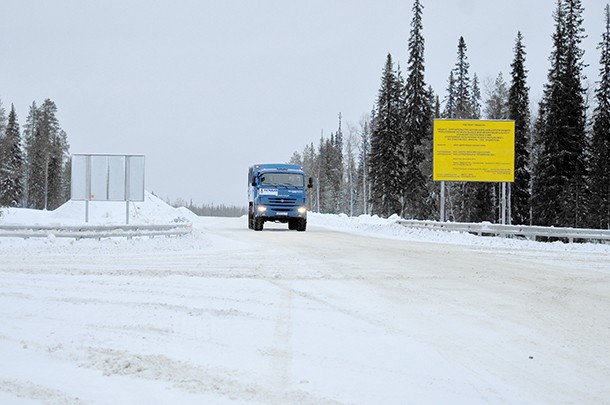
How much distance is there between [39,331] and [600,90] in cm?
5116

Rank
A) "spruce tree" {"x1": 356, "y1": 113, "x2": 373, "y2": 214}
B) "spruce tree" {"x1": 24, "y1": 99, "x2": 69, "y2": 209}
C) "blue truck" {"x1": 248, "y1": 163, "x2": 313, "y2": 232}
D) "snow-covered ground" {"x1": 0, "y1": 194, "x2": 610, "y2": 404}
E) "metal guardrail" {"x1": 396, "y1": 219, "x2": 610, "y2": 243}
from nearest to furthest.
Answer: "snow-covered ground" {"x1": 0, "y1": 194, "x2": 610, "y2": 404}
"metal guardrail" {"x1": 396, "y1": 219, "x2": 610, "y2": 243}
"blue truck" {"x1": 248, "y1": 163, "x2": 313, "y2": 232}
"spruce tree" {"x1": 356, "y1": 113, "x2": 373, "y2": 214}
"spruce tree" {"x1": 24, "y1": 99, "x2": 69, "y2": 209}

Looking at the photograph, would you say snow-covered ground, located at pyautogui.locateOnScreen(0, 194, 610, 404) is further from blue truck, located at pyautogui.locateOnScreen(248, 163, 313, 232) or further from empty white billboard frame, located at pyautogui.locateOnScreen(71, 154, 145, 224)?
blue truck, located at pyautogui.locateOnScreen(248, 163, 313, 232)

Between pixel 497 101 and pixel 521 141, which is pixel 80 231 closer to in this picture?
pixel 521 141

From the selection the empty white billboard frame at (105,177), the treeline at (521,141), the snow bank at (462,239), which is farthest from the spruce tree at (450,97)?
the empty white billboard frame at (105,177)

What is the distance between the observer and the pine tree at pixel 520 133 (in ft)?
171

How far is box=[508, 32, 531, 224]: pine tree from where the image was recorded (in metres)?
52.2

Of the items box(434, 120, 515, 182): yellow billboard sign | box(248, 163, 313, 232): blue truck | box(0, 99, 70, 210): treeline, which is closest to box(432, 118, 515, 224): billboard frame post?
box(434, 120, 515, 182): yellow billboard sign

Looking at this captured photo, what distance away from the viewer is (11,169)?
2921 inches

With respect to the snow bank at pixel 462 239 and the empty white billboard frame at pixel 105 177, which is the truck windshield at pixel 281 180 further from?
the empty white billboard frame at pixel 105 177

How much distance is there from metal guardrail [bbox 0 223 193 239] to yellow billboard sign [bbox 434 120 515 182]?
18.8 m

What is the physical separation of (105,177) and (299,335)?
1855 centimetres

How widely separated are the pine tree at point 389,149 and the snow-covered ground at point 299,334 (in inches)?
1736

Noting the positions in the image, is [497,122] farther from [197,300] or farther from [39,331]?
[39,331]

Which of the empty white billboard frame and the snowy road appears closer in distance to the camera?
the snowy road
